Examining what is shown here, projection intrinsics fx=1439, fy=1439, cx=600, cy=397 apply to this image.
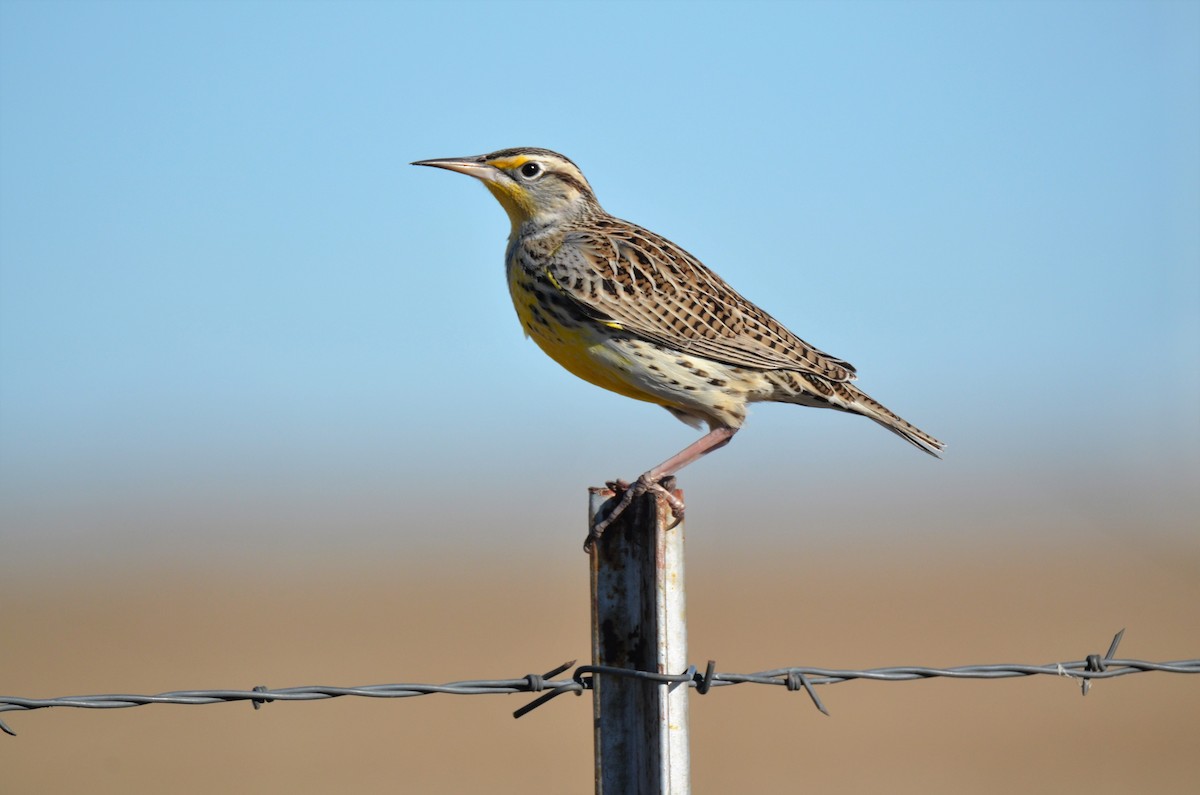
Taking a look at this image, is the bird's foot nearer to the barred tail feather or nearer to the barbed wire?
the barbed wire

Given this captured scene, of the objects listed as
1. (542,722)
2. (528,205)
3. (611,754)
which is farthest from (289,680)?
(611,754)

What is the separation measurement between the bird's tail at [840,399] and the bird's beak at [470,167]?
5.07ft

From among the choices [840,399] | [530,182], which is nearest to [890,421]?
[840,399]

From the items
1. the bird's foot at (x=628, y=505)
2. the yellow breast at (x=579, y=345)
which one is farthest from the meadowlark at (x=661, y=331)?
the bird's foot at (x=628, y=505)

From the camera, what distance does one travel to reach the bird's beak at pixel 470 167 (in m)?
5.88

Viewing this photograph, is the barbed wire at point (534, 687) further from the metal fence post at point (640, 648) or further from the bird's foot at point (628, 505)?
the bird's foot at point (628, 505)

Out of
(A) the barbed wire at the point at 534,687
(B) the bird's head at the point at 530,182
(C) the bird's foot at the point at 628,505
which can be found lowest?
(A) the barbed wire at the point at 534,687

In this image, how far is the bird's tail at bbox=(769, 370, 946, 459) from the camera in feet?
18.0

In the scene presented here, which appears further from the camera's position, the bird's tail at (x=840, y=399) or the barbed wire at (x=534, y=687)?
the bird's tail at (x=840, y=399)

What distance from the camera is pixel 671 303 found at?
5520 millimetres

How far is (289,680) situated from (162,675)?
5.78 feet

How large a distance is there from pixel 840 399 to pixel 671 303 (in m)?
0.75

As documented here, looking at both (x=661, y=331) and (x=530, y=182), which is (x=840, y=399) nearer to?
(x=661, y=331)

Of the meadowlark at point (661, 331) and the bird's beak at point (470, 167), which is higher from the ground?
the bird's beak at point (470, 167)
